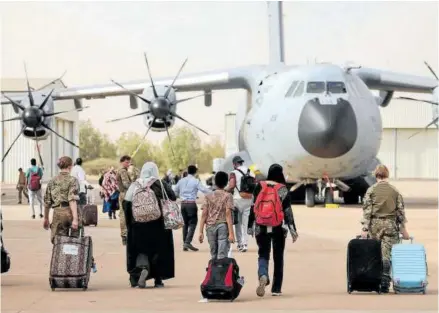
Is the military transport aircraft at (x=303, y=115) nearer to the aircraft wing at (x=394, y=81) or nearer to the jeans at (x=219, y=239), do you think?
the aircraft wing at (x=394, y=81)

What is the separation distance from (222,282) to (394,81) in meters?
22.8

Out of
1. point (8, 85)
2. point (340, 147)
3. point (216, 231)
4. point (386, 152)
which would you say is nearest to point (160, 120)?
point (340, 147)

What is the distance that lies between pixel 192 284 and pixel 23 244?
6.42 m

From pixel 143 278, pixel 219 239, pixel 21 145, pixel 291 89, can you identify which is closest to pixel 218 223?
pixel 219 239

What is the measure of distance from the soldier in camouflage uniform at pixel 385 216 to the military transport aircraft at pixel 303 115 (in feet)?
51.2

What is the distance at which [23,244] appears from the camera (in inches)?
765

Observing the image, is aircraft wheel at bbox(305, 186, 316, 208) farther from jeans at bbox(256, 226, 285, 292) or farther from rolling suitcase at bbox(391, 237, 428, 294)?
jeans at bbox(256, 226, 285, 292)

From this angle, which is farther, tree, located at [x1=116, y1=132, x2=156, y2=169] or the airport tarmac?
tree, located at [x1=116, y1=132, x2=156, y2=169]

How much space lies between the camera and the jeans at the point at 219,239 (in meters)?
13.7

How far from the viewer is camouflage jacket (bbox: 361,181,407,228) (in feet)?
42.2

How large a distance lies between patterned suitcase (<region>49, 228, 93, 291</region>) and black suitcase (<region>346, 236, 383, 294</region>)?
9.87ft

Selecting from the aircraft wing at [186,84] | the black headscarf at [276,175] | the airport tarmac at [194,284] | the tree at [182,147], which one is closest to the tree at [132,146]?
the tree at [182,147]

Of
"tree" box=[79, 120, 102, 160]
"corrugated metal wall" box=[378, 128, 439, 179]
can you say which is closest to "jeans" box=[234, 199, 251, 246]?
"corrugated metal wall" box=[378, 128, 439, 179]

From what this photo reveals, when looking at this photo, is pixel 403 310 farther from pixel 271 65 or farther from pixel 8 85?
pixel 8 85
